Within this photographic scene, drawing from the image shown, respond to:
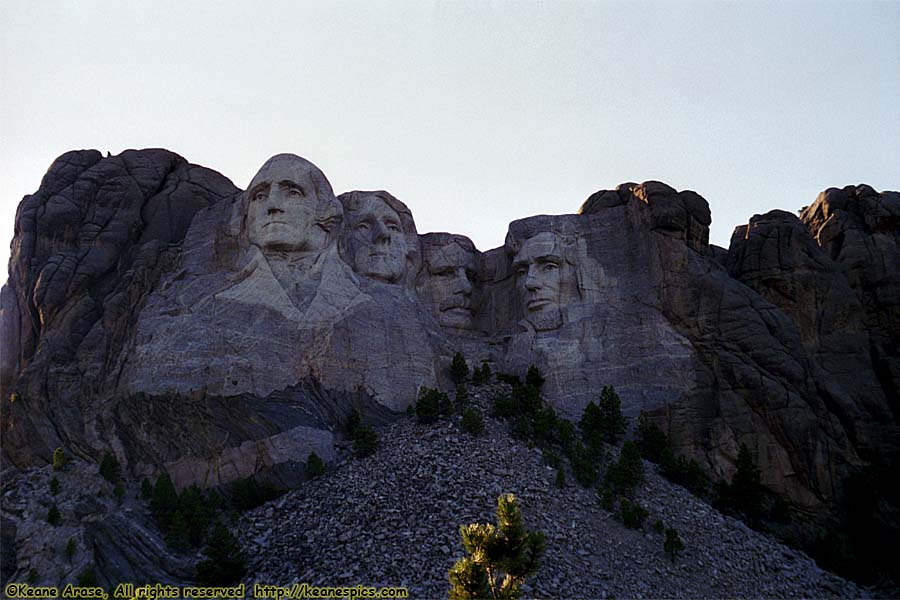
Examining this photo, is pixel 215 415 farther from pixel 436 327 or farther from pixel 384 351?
pixel 436 327

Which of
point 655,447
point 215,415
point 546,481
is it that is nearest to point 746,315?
point 655,447

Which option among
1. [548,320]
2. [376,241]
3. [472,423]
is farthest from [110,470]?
[548,320]

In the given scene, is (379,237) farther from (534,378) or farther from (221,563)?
(221,563)

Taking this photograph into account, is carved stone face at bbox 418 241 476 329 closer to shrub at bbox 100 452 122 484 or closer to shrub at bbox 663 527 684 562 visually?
shrub at bbox 100 452 122 484

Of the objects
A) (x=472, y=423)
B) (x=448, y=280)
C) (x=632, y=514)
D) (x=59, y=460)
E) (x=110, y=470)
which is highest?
(x=448, y=280)

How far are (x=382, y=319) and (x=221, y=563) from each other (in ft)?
34.9

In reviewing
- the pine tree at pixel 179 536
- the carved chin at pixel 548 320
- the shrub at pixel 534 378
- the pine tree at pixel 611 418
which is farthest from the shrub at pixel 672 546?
the pine tree at pixel 179 536

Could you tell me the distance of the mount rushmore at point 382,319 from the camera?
134ft

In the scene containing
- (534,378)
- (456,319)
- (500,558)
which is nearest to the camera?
(500,558)

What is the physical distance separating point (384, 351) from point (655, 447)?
8.08m

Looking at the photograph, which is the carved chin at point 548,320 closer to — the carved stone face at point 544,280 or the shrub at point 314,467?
the carved stone face at point 544,280

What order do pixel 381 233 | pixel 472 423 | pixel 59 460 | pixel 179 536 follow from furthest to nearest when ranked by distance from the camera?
pixel 381 233 < pixel 472 423 < pixel 59 460 < pixel 179 536

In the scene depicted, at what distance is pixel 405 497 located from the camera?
1469 inches

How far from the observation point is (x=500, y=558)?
91.0 ft
